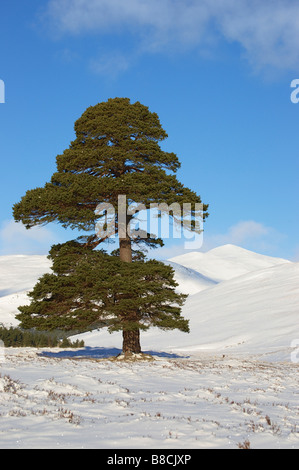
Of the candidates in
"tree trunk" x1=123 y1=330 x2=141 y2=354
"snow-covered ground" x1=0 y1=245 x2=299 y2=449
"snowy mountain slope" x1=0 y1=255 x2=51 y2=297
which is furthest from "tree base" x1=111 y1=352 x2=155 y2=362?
"snowy mountain slope" x1=0 y1=255 x2=51 y2=297

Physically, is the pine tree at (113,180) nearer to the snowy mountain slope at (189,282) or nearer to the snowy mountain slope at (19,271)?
the snowy mountain slope at (19,271)

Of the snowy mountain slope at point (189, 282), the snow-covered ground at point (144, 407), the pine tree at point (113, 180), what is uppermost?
the snowy mountain slope at point (189, 282)

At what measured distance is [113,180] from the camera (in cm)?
2091

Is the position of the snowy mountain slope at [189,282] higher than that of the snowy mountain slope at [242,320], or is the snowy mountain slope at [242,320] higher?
the snowy mountain slope at [189,282]

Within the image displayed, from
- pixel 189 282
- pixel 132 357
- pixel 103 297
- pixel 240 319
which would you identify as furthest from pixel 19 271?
pixel 103 297

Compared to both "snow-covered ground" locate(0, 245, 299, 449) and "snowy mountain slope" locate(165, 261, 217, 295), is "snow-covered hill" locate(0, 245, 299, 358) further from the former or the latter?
"snowy mountain slope" locate(165, 261, 217, 295)

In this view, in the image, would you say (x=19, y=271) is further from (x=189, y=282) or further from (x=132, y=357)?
(x=132, y=357)

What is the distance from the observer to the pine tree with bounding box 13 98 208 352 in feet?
66.7

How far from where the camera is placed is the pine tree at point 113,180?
20.3m

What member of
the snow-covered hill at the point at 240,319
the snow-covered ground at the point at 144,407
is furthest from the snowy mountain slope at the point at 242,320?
the snow-covered ground at the point at 144,407

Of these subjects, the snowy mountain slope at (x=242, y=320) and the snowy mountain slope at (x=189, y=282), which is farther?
the snowy mountain slope at (x=189, y=282)

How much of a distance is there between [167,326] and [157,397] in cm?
876

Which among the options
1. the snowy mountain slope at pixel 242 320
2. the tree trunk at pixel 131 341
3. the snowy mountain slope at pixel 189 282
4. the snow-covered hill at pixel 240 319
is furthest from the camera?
the snowy mountain slope at pixel 189 282

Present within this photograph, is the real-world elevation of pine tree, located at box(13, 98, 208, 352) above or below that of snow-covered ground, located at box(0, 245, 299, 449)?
above
